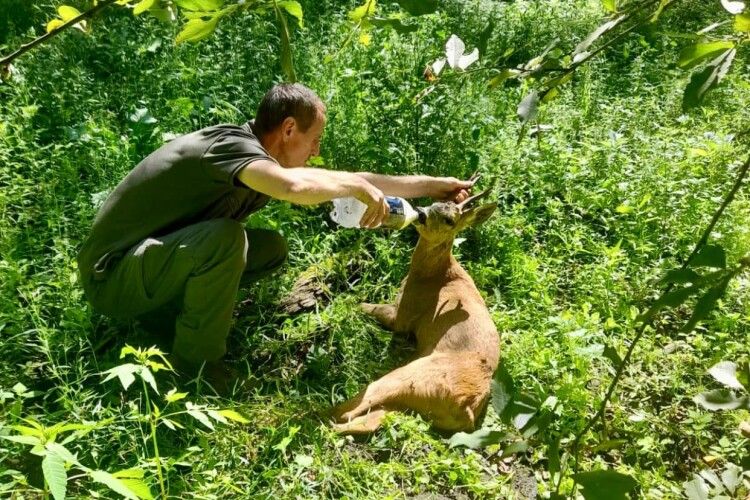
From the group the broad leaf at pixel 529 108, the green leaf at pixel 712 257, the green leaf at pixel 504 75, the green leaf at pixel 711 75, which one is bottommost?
the green leaf at pixel 712 257

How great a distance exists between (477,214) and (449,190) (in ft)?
0.83

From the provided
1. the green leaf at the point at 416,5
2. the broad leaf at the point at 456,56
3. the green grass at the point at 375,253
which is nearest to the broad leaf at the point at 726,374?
the green leaf at the point at 416,5

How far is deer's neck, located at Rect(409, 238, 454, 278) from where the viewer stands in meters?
4.00

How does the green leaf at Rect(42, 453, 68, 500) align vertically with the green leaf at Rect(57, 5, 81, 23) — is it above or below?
below

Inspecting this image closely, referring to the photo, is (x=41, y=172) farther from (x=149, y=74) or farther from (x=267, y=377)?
(x=267, y=377)

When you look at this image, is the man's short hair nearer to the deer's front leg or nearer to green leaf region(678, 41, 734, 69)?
the deer's front leg

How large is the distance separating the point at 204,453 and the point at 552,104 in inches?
Answer: 162

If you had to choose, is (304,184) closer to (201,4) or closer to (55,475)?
(55,475)

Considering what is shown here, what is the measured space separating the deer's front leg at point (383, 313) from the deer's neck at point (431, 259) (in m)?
0.26

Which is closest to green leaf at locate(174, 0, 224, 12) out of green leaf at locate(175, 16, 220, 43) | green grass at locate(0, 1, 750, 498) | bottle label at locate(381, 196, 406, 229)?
green leaf at locate(175, 16, 220, 43)

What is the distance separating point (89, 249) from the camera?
341 centimetres

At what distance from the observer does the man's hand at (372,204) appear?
313 cm

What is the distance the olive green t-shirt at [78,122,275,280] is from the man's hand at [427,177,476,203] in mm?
1146

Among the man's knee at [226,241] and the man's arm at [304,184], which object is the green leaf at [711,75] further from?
the man's knee at [226,241]
